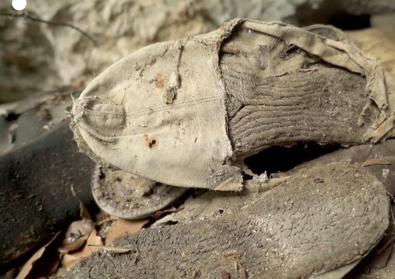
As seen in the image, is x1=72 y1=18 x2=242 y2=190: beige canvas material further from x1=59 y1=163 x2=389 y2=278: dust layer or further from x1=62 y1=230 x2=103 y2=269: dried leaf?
x1=62 y1=230 x2=103 y2=269: dried leaf

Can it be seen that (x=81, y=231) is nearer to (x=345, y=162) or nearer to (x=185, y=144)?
(x=185, y=144)

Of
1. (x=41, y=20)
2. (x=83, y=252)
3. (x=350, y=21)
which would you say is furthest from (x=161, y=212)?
(x=350, y=21)

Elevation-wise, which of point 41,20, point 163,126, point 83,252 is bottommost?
point 83,252

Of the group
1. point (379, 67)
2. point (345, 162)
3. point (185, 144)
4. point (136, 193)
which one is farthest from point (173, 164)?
point (379, 67)

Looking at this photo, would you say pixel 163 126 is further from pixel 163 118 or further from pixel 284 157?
pixel 284 157

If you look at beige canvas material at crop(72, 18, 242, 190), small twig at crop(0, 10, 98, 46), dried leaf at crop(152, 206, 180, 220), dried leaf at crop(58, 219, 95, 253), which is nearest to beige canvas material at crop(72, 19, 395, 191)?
beige canvas material at crop(72, 18, 242, 190)

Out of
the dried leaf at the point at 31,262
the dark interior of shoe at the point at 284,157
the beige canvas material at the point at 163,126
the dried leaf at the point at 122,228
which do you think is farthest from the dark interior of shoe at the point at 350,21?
the dried leaf at the point at 31,262
